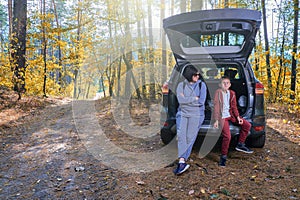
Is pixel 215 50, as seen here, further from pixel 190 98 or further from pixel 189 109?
pixel 189 109

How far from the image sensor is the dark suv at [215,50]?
3.63 metres

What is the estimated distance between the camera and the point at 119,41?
10695mm

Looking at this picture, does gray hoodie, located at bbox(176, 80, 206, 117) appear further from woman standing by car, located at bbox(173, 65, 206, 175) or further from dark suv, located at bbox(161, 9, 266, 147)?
dark suv, located at bbox(161, 9, 266, 147)

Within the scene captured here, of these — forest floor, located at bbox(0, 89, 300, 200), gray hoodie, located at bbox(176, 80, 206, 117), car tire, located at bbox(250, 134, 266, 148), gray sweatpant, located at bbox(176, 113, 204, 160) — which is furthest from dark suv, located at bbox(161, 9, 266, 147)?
forest floor, located at bbox(0, 89, 300, 200)

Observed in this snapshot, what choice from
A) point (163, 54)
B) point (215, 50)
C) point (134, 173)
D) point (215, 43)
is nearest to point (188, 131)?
point (134, 173)

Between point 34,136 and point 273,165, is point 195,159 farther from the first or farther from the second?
point 34,136

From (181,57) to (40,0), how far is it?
73.4 ft

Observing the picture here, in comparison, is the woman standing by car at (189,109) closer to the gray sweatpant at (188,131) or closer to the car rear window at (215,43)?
the gray sweatpant at (188,131)

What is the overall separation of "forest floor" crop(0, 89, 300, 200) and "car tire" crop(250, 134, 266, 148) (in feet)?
0.35

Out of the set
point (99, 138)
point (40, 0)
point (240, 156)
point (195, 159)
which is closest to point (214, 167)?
point (195, 159)

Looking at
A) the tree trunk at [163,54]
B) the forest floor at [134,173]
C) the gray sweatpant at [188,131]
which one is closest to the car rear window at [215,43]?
the gray sweatpant at [188,131]

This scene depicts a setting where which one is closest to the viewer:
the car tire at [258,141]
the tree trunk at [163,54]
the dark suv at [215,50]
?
the dark suv at [215,50]

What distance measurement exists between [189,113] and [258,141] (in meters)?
1.57

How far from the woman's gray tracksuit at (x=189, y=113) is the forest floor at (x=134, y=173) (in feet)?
1.27
